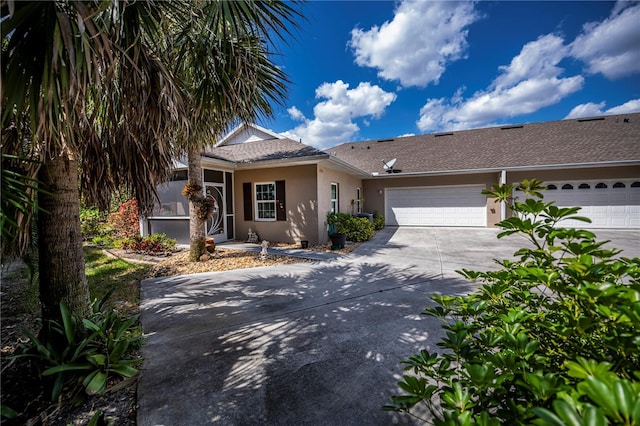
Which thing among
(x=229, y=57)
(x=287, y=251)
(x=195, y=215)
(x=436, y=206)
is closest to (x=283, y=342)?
(x=229, y=57)

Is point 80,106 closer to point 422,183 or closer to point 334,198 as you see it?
point 334,198

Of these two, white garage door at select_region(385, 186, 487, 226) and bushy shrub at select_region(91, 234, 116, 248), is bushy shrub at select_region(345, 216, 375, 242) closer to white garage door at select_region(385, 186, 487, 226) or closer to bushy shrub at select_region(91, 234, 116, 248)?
white garage door at select_region(385, 186, 487, 226)

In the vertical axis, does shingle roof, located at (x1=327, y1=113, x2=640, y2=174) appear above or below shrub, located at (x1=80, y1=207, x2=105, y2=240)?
above

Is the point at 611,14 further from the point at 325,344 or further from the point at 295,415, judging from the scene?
the point at 295,415

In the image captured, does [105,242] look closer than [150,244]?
No

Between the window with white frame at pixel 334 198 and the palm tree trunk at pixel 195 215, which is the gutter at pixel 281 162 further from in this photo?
the palm tree trunk at pixel 195 215

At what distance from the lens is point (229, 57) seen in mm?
3758

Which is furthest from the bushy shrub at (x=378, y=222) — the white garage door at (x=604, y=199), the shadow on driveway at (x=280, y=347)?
the shadow on driveway at (x=280, y=347)

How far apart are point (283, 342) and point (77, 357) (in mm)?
1985

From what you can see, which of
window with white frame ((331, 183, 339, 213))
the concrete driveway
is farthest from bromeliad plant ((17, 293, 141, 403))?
window with white frame ((331, 183, 339, 213))

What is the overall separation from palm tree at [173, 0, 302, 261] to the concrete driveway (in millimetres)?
3088

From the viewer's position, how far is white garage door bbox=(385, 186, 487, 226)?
14819 millimetres

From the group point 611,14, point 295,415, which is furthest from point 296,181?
point 611,14

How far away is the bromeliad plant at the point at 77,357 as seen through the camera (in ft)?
7.59
